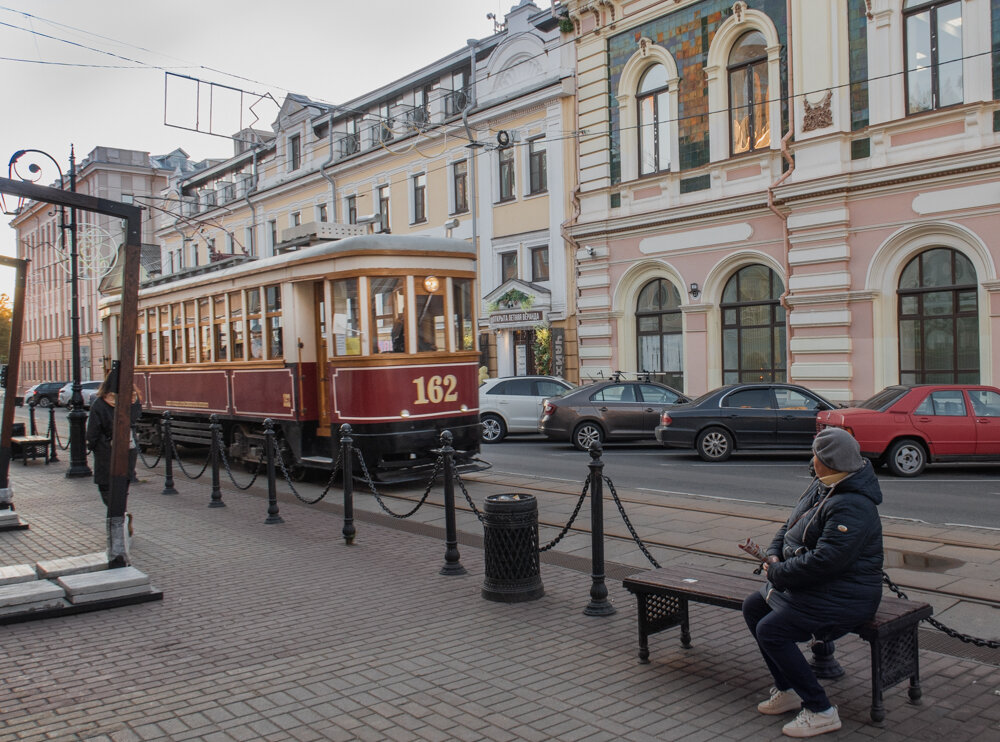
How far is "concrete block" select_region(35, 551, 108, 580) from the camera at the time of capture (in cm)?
787

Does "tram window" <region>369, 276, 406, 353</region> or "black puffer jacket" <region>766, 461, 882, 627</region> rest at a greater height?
"tram window" <region>369, 276, 406, 353</region>

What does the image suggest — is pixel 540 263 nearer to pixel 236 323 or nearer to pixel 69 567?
pixel 236 323

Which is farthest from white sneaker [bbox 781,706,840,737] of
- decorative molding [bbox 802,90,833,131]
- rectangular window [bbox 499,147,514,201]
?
rectangular window [bbox 499,147,514,201]

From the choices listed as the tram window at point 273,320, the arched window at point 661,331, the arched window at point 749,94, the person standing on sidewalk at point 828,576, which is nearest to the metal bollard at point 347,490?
the tram window at point 273,320

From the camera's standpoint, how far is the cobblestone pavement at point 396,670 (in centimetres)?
481

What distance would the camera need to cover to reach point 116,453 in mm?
8000

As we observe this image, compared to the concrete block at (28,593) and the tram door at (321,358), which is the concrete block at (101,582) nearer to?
the concrete block at (28,593)

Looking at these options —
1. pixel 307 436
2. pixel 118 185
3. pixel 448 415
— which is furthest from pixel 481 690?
pixel 118 185

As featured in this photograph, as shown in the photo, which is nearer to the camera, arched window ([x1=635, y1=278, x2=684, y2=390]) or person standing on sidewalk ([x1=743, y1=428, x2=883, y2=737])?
person standing on sidewalk ([x1=743, y1=428, x2=883, y2=737])

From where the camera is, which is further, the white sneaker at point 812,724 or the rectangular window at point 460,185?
the rectangular window at point 460,185

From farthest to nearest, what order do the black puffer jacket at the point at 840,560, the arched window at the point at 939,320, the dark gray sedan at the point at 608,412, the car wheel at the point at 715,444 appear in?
the dark gray sedan at the point at 608,412 < the arched window at the point at 939,320 < the car wheel at the point at 715,444 < the black puffer jacket at the point at 840,560

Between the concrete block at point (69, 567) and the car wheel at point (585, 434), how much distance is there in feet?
40.5

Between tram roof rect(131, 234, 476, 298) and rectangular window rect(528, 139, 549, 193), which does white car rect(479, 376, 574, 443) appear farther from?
rectangular window rect(528, 139, 549, 193)

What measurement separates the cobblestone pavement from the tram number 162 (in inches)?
186
